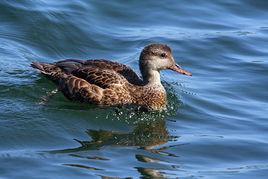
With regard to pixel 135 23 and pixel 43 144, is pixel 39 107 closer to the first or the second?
pixel 43 144

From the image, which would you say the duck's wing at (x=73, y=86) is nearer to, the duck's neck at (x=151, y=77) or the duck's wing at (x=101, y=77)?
the duck's wing at (x=101, y=77)

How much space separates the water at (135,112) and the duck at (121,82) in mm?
179

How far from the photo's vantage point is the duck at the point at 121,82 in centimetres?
1198

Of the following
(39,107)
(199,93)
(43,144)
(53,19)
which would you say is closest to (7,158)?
(43,144)

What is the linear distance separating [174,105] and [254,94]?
5.40 feet

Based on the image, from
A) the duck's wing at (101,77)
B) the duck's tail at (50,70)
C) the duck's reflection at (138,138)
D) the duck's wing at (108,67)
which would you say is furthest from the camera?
the duck's tail at (50,70)

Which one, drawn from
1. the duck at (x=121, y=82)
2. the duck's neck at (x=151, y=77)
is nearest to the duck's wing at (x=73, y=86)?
the duck at (x=121, y=82)

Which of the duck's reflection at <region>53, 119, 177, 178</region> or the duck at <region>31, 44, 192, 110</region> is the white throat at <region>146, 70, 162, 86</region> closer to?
the duck at <region>31, 44, 192, 110</region>

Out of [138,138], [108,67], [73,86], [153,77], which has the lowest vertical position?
[138,138]

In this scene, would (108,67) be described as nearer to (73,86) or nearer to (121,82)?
(121,82)

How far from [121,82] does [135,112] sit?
49 centimetres

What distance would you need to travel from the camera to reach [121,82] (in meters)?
12.0

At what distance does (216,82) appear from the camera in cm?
1390

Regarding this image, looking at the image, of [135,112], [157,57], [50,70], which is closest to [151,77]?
[157,57]
